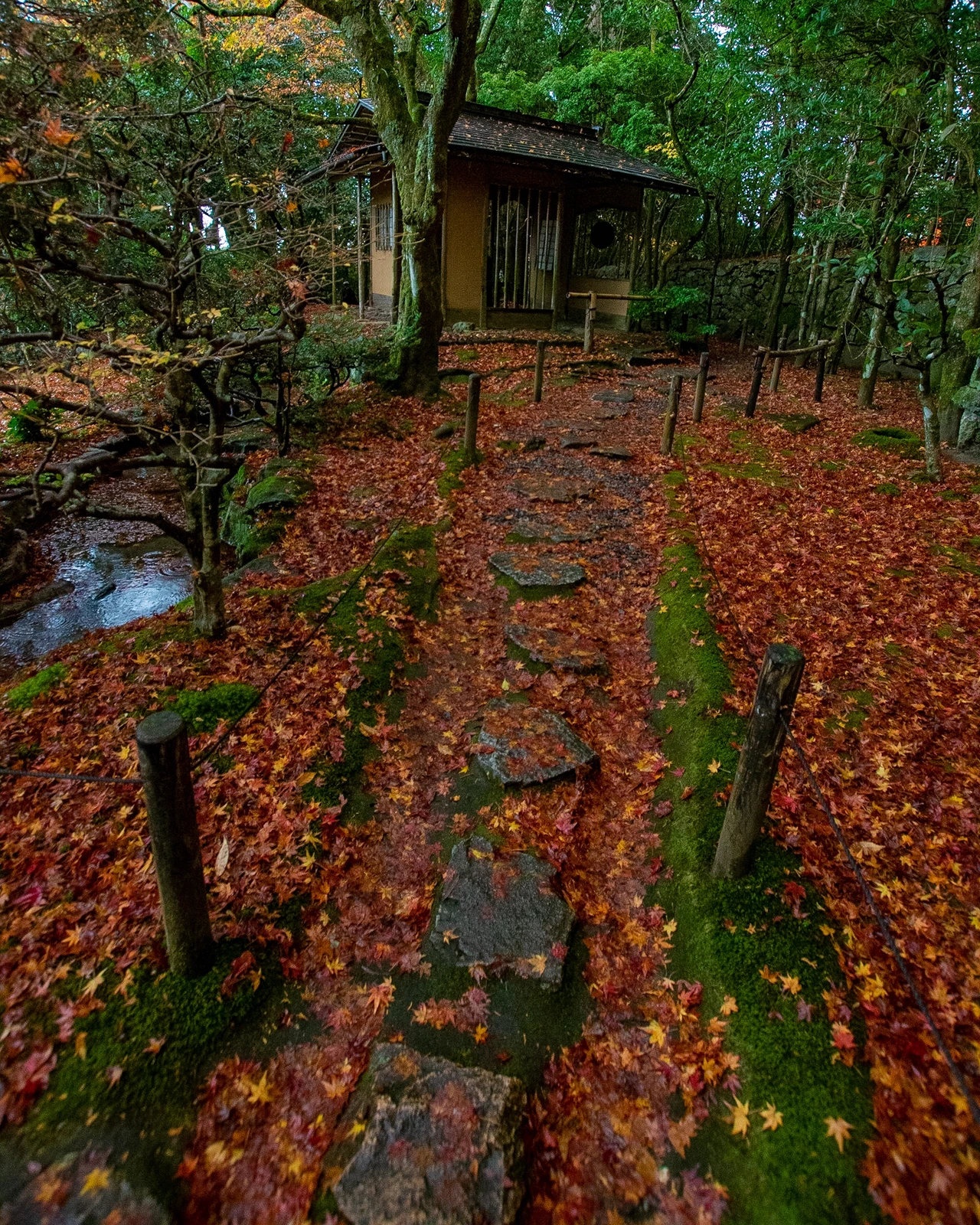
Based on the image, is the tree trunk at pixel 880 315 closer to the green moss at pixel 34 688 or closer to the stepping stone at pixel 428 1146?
the green moss at pixel 34 688

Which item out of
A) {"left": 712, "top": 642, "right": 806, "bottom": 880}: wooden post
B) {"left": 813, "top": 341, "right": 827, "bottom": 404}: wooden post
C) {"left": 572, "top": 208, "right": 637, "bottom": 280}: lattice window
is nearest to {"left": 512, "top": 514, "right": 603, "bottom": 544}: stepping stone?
{"left": 712, "top": 642, "right": 806, "bottom": 880}: wooden post

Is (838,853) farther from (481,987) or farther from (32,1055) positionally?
(32,1055)

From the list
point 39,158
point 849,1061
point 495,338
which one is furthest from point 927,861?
point 495,338

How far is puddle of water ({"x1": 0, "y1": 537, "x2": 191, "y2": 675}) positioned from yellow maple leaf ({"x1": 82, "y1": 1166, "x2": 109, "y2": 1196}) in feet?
16.7

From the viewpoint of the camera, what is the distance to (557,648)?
556cm

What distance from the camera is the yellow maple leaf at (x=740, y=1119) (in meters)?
2.56

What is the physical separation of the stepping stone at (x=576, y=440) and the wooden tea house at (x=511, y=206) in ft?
24.8

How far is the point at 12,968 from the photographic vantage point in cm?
293

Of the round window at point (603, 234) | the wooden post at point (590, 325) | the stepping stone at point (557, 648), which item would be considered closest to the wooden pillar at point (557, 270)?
the wooden post at point (590, 325)

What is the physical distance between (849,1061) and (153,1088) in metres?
2.71

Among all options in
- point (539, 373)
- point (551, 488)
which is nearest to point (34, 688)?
point (551, 488)

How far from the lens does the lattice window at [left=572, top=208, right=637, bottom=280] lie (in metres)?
20.4

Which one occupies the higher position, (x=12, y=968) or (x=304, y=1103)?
(x=12, y=968)

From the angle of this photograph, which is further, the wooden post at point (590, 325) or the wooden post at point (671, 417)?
the wooden post at point (590, 325)
